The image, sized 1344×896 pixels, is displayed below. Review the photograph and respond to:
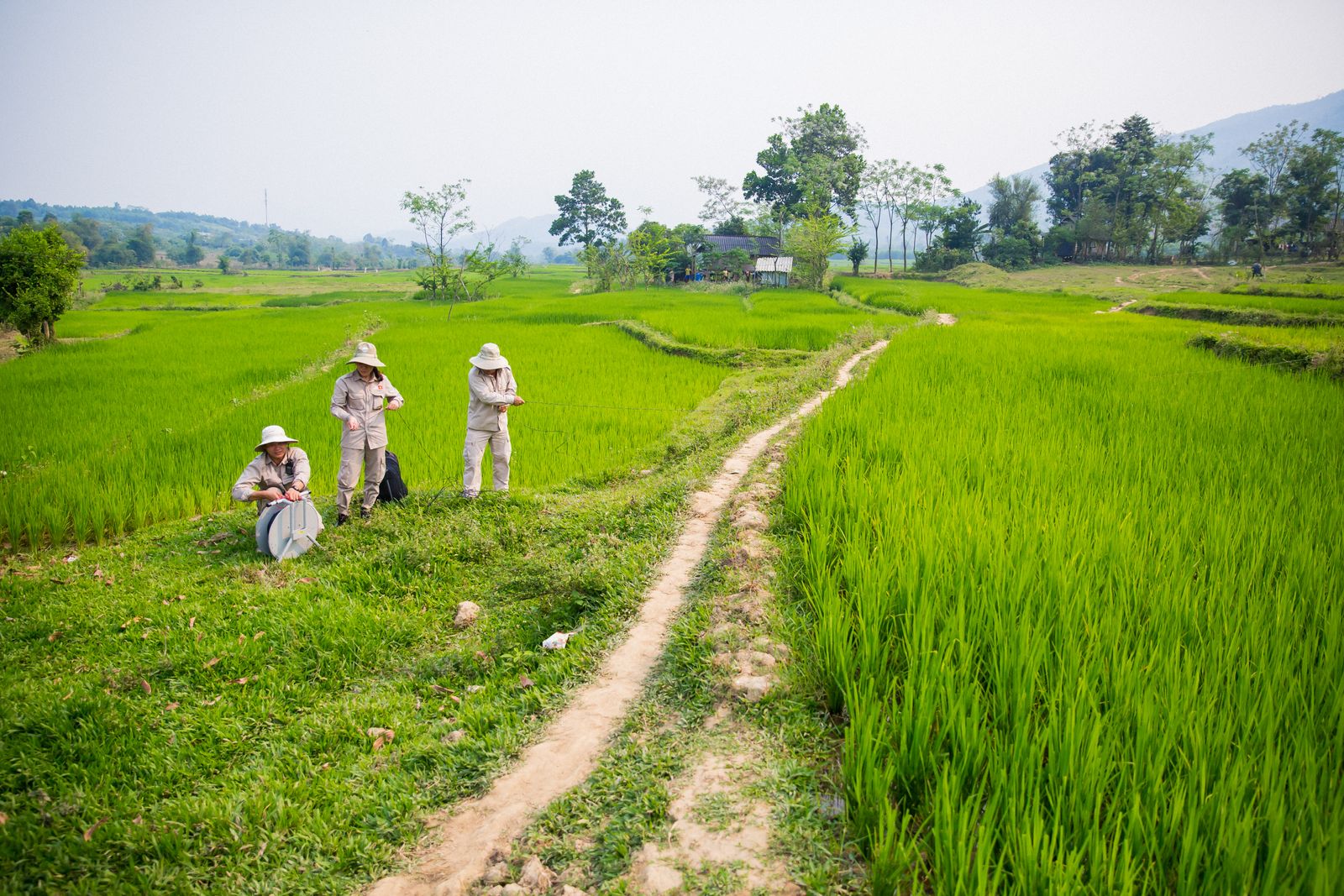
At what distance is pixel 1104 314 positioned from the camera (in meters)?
17.4

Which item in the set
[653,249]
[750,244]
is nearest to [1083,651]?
[653,249]

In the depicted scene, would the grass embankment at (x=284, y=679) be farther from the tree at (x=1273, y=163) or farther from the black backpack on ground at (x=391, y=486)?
the tree at (x=1273, y=163)

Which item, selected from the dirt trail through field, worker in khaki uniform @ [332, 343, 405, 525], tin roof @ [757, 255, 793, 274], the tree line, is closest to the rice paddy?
the dirt trail through field

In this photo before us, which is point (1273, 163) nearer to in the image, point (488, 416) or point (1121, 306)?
point (1121, 306)

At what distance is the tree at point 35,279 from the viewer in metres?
14.4

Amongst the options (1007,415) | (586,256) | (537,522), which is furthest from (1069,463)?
(586,256)

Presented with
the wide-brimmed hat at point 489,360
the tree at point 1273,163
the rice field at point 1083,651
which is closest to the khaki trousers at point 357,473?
the wide-brimmed hat at point 489,360

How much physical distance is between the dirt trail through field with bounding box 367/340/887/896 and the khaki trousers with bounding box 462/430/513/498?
77.6 inches

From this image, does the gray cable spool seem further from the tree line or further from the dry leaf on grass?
the tree line

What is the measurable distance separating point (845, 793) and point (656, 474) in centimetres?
441

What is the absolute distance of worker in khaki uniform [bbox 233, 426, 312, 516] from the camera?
4.66m

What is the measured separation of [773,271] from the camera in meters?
35.7

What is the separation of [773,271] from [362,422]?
32.7 meters

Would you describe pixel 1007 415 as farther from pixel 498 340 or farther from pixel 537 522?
pixel 498 340
